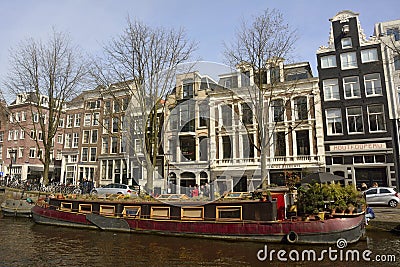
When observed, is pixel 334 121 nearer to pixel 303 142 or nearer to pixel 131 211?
pixel 303 142

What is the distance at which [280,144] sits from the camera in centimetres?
2861

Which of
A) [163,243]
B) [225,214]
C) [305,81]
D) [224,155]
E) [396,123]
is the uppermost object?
[305,81]

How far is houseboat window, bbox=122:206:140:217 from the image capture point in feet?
53.8

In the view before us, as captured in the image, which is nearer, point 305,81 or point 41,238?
point 41,238

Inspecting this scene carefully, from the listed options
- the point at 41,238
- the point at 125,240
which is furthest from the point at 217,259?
the point at 41,238

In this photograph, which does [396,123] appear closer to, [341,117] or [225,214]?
[341,117]

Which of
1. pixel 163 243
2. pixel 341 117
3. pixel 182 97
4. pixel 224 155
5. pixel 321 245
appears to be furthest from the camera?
pixel 182 97

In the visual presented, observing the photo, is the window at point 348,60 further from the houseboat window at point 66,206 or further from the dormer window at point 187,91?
the houseboat window at point 66,206

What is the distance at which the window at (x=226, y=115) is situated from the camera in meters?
31.2

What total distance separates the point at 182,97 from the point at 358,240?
23.6 meters

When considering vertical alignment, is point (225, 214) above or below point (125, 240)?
above

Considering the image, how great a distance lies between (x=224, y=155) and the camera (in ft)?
101

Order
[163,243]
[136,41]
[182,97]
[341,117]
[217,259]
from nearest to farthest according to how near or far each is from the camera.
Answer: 1. [217,259]
2. [163,243]
3. [136,41]
4. [341,117]
5. [182,97]

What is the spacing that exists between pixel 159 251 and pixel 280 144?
18958 millimetres
